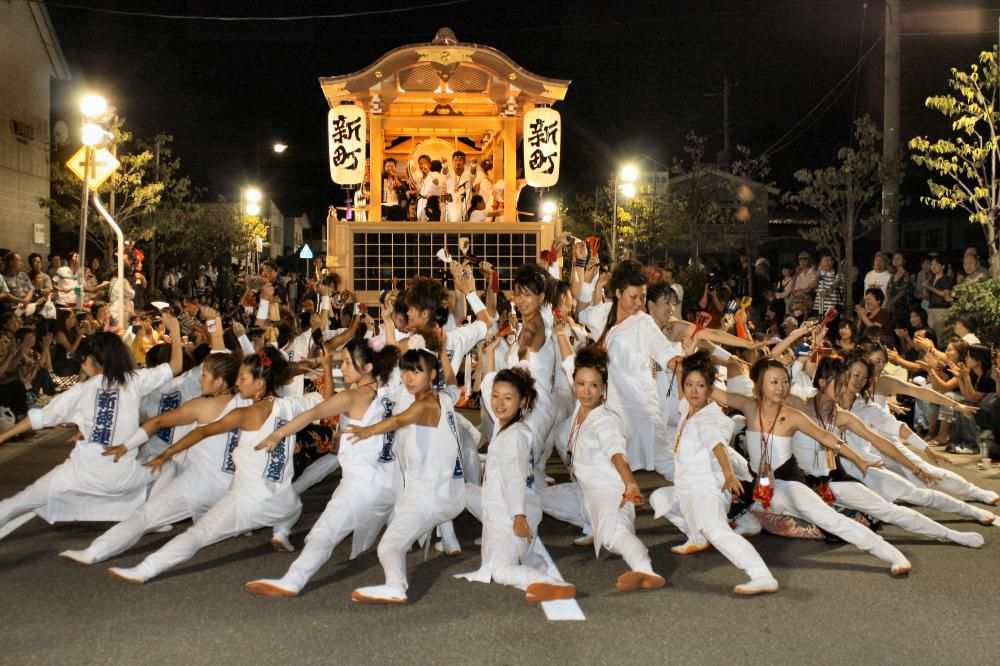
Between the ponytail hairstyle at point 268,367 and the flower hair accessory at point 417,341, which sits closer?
the ponytail hairstyle at point 268,367

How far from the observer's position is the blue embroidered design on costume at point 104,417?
612cm

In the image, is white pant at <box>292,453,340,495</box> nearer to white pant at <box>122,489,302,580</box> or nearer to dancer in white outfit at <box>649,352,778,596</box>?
white pant at <box>122,489,302,580</box>


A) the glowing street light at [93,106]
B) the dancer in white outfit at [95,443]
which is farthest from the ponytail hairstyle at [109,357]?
the glowing street light at [93,106]

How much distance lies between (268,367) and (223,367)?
0.38 meters

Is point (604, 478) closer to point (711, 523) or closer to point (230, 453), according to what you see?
point (711, 523)

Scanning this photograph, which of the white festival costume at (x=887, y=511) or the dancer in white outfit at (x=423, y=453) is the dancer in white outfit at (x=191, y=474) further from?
the white festival costume at (x=887, y=511)

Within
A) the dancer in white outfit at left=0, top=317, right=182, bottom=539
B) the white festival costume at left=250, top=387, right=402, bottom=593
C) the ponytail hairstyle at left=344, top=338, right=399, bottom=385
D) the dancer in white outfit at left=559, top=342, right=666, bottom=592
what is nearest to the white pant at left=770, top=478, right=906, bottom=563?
the dancer in white outfit at left=559, top=342, right=666, bottom=592

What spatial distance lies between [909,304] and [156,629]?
44.9ft

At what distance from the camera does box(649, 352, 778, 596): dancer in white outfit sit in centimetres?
559

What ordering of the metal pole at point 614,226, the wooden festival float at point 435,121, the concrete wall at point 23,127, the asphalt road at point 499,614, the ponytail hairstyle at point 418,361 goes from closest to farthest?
the asphalt road at point 499,614 < the ponytail hairstyle at point 418,361 < the wooden festival float at point 435,121 < the concrete wall at point 23,127 < the metal pole at point 614,226

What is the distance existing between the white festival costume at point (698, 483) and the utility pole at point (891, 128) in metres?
12.7

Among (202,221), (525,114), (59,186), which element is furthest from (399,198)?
(202,221)

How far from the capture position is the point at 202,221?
29734mm

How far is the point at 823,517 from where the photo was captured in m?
5.61
